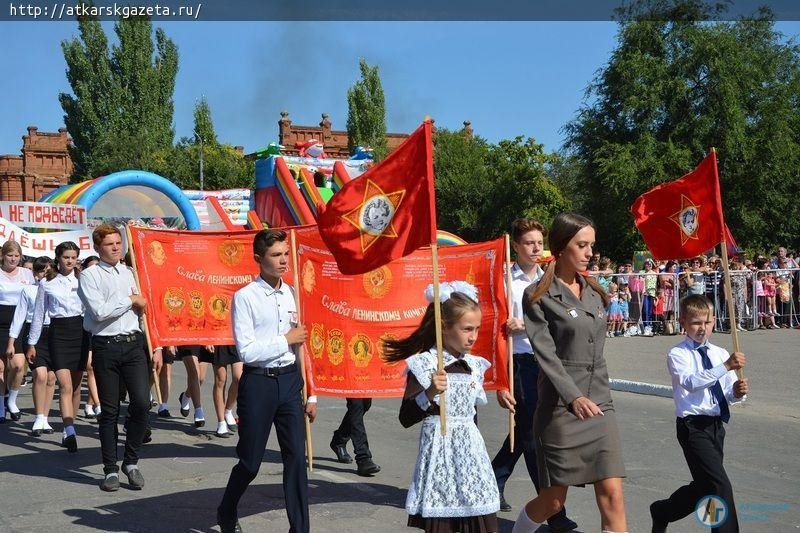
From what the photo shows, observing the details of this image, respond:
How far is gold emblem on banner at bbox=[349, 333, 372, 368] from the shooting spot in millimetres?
7242

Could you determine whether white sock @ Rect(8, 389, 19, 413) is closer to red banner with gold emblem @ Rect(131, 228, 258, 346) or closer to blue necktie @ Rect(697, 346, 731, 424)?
red banner with gold emblem @ Rect(131, 228, 258, 346)

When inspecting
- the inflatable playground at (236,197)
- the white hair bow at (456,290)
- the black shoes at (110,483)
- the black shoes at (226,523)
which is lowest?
the black shoes at (226,523)

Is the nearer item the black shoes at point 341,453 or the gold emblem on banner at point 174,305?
the black shoes at point 341,453

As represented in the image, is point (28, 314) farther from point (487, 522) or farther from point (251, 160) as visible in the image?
point (251, 160)

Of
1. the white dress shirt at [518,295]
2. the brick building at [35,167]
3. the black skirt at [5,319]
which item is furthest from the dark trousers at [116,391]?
the brick building at [35,167]

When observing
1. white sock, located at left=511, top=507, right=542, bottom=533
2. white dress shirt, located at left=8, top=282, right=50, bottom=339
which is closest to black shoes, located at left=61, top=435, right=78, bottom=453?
white dress shirt, located at left=8, top=282, right=50, bottom=339

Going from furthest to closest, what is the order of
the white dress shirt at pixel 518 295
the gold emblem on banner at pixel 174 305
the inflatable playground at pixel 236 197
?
the inflatable playground at pixel 236 197 < the gold emblem on banner at pixel 174 305 < the white dress shirt at pixel 518 295

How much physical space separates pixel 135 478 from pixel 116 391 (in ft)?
2.19

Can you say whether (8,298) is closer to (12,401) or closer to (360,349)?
(12,401)

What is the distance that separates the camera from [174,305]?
8773 millimetres

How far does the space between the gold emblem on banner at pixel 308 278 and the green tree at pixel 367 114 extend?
55.8 metres

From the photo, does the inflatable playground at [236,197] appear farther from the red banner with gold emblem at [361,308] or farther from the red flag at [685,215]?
the red flag at [685,215]

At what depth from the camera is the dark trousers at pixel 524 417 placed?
6.05 metres

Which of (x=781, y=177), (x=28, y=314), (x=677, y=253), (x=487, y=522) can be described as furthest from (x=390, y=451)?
(x=781, y=177)
